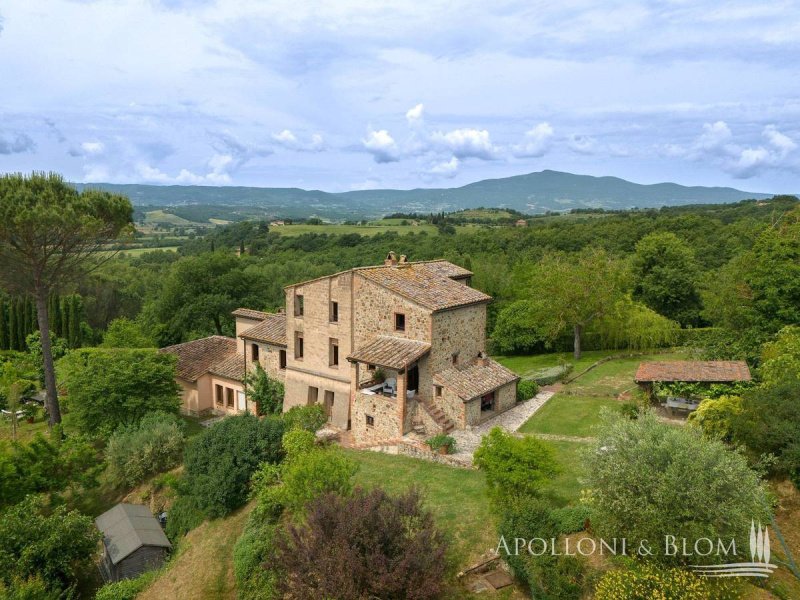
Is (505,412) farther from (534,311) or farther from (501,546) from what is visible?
(534,311)

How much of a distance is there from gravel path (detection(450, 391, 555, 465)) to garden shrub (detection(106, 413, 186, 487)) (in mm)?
12489

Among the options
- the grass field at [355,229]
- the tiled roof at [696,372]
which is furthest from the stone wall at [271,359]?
the grass field at [355,229]

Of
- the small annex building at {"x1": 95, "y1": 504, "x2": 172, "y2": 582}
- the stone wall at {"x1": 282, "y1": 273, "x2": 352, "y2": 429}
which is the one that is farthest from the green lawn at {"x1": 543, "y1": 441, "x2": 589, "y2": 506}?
the small annex building at {"x1": 95, "y1": 504, "x2": 172, "y2": 582}

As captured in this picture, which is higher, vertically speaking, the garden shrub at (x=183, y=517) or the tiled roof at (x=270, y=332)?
the tiled roof at (x=270, y=332)

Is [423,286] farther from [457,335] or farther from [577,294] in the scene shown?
[577,294]

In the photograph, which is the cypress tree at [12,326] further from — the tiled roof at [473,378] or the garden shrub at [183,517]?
the tiled roof at [473,378]

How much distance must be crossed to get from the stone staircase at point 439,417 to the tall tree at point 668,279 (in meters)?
30.1

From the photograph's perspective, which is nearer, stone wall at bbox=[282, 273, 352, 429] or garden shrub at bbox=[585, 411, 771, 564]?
garden shrub at bbox=[585, 411, 771, 564]

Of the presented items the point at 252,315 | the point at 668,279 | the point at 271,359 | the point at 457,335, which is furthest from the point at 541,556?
the point at 668,279

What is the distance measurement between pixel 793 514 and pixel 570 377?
1827 centimetres

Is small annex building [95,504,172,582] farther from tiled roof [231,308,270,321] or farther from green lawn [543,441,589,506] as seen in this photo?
green lawn [543,441,589,506]

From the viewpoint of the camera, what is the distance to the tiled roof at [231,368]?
30.1 m

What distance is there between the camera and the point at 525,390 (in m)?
28.0

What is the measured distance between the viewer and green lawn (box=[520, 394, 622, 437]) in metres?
23.4
